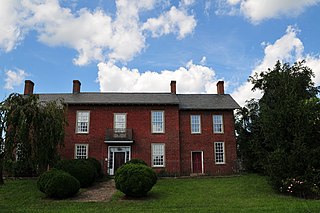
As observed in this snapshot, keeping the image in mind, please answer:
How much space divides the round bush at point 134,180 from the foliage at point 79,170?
3.47 m

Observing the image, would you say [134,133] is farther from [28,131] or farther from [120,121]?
[28,131]

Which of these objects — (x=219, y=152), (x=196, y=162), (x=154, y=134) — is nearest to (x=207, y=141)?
(x=219, y=152)

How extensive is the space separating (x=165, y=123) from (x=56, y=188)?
12506 millimetres

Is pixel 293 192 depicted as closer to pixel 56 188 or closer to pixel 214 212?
pixel 214 212

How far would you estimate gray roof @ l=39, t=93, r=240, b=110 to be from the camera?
2511 cm

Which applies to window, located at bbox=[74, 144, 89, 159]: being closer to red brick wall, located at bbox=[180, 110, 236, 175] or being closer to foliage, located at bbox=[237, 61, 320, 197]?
red brick wall, located at bbox=[180, 110, 236, 175]

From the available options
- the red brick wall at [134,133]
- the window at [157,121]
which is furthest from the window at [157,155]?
the window at [157,121]

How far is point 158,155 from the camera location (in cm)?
2455

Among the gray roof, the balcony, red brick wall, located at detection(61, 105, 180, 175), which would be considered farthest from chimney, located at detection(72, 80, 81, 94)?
the balcony

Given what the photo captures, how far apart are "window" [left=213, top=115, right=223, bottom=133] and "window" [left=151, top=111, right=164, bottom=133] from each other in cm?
474

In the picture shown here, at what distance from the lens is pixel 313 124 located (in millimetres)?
15273

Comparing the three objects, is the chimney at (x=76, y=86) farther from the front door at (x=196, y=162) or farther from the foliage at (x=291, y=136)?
the foliage at (x=291, y=136)

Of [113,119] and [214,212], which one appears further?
[113,119]

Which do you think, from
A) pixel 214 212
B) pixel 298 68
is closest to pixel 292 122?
pixel 214 212
